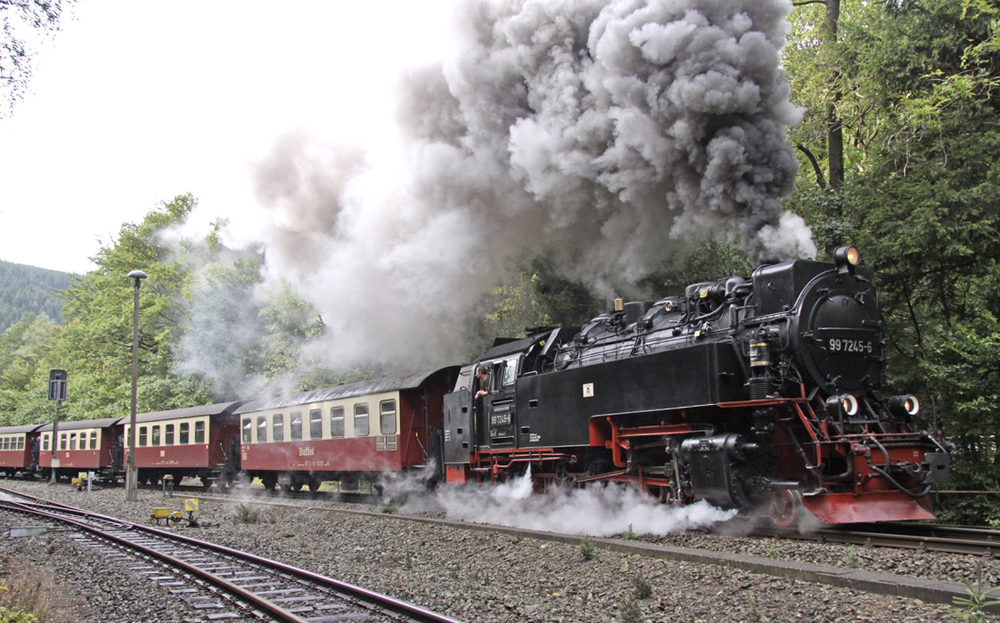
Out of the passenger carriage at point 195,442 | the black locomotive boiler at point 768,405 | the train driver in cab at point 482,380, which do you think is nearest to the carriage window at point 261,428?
the passenger carriage at point 195,442

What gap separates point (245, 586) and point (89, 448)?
78.8 feet

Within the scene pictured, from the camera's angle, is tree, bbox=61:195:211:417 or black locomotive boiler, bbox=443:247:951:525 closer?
black locomotive boiler, bbox=443:247:951:525

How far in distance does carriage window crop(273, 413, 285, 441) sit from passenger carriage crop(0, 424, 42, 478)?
18.7m

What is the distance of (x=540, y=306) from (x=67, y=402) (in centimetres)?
3789

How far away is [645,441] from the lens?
380 inches

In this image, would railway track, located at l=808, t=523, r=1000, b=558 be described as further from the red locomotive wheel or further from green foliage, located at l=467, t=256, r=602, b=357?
green foliage, located at l=467, t=256, r=602, b=357

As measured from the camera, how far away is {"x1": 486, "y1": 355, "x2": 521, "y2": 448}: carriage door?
467 inches

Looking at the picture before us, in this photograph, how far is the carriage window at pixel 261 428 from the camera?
19.7m

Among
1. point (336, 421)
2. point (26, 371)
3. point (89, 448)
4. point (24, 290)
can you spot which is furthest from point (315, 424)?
point (24, 290)

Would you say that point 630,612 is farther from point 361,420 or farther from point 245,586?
point 361,420

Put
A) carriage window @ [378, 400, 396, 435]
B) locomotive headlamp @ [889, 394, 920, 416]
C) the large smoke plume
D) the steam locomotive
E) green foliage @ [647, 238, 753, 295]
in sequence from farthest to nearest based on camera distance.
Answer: carriage window @ [378, 400, 396, 435], green foliage @ [647, 238, 753, 295], the large smoke plume, locomotive headlamp @ [889, 394, 920, 416], the steam locomotive

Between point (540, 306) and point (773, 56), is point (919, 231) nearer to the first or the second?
point (773, 56)

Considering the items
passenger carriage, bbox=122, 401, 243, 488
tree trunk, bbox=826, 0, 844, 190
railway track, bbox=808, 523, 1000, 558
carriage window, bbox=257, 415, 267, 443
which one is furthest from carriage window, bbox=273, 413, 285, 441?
railway track, bbox=808, 523, 1000, 558

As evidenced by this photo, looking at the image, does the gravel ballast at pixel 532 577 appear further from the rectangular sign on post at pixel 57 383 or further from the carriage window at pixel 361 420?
the rectangular sign on post at pixel 57 383
